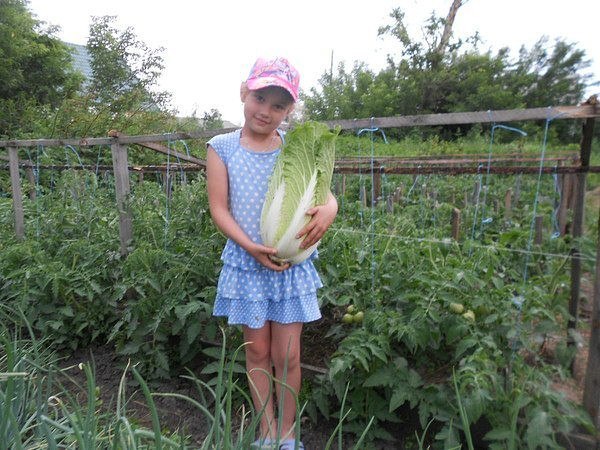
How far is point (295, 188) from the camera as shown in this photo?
1.86 metres

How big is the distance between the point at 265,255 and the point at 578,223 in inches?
60.7

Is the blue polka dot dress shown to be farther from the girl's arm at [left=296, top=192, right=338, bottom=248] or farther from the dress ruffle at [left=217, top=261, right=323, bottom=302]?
the girl's arm at [left=296, top=192, right=338, bottom=248]

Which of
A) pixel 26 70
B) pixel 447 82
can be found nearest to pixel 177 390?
pixel 26 70

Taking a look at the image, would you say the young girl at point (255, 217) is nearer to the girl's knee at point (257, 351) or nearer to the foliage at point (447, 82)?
the girl's knee at point (257, 351)

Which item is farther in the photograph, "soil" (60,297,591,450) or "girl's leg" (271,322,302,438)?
"soil" (60,297,591,450)

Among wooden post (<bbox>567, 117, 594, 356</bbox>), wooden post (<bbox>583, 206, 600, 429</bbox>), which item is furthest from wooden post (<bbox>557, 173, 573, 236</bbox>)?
wooden post (<bbox>583, 206, 600, 429</bbox>)

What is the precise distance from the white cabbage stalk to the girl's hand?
0.08ft

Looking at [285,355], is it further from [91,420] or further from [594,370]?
[594,370]

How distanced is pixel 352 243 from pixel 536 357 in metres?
1.22

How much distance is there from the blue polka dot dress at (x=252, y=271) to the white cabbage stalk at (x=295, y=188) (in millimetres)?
100

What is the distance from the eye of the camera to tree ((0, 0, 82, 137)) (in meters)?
11.6

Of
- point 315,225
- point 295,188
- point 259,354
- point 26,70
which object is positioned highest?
point 26,70

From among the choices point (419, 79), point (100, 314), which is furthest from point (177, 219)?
point (419, 79)

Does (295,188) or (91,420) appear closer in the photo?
(91,420)
